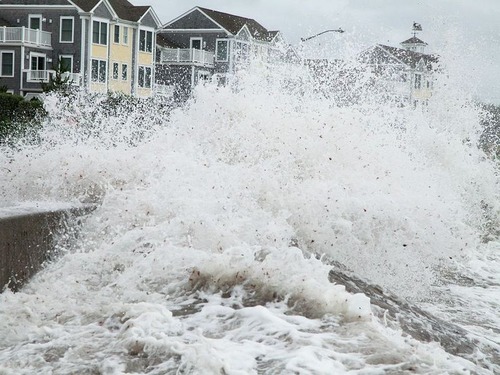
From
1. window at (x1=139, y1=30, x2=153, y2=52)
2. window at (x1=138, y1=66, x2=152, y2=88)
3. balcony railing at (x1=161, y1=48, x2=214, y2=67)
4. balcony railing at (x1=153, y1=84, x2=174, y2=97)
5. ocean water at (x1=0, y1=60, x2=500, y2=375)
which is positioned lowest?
ocean water at (x1=0, y1=60, x2=500, y2=375)

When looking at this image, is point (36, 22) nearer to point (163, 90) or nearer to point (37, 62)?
point (37, 62)

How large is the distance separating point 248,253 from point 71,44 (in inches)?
1529

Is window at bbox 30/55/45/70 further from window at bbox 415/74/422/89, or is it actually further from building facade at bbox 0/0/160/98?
window at bbox 415/74/422/89

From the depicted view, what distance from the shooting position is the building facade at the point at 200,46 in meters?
52.3

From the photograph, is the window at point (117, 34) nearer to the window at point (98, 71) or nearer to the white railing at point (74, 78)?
the window at point (98, 71)

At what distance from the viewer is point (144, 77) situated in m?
48.5

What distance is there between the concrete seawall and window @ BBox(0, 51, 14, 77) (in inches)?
1444

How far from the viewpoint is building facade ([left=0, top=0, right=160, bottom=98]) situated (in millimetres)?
42781

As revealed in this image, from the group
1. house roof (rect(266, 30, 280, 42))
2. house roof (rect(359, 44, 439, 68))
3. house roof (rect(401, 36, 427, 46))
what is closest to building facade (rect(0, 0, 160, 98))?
house roof (rect(266, 30, 280, 42))

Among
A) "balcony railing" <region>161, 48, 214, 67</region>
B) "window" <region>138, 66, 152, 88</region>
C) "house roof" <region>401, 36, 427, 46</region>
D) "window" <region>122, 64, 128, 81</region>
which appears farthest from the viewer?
"house roof" <region>401, 36, 427, 46</region>

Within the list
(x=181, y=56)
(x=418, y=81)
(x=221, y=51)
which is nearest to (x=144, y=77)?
(x=181, y=56)

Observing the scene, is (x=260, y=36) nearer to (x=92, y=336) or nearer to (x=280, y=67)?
(x=280, y=67)

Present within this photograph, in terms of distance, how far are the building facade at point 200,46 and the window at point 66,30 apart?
29.2ft

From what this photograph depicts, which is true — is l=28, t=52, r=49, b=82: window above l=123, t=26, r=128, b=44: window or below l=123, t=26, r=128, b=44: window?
below
